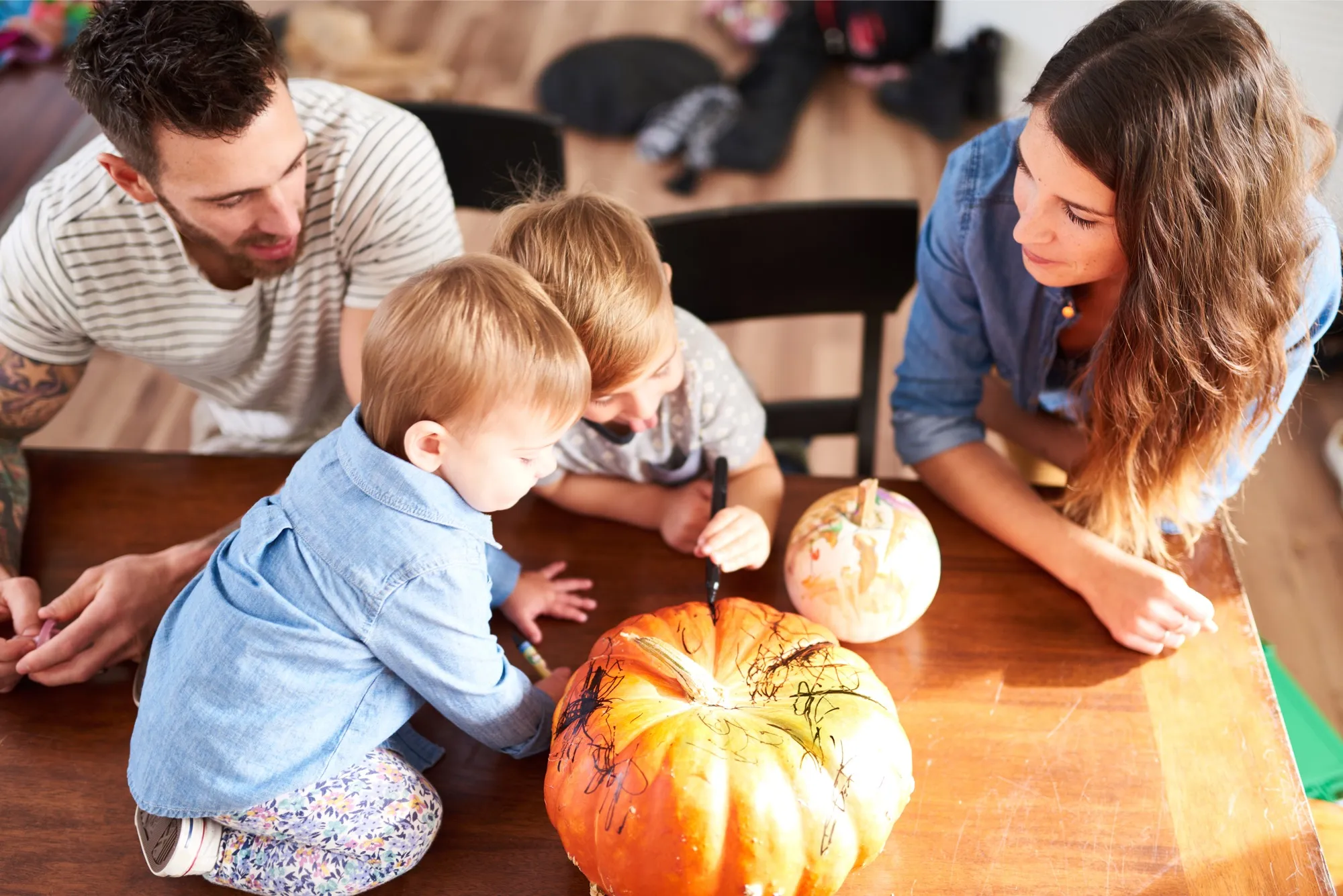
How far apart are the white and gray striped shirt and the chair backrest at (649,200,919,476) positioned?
33 centimetres

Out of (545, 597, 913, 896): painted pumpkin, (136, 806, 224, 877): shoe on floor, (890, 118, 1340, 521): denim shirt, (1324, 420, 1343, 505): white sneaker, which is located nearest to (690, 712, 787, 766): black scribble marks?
(545, 597, 913, 896): painted pumpkin

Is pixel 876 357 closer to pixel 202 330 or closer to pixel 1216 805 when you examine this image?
pixel 1216 805

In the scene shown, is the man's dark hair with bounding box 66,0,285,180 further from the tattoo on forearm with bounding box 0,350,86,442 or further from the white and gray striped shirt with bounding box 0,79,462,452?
the tattoo on forearm with bounding box 0,350,86,442

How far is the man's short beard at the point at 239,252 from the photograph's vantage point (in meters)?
1.21

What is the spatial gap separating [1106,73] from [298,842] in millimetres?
968

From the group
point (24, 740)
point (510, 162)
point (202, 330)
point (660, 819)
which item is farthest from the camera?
point (510, 162)

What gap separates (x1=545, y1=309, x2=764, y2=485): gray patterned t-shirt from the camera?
3.98ft

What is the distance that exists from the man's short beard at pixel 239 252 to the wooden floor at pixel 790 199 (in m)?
0.40

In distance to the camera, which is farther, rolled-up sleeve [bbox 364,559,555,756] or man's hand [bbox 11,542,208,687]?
man's hand [bbox 11,542,208,687]

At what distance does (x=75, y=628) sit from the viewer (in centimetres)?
103

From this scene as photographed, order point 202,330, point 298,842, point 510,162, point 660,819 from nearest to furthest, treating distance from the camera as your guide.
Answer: point 660,819 → point 298,842 → point 202,330 → point 510,162

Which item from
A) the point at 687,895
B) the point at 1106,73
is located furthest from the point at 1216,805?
the point at 1106,73

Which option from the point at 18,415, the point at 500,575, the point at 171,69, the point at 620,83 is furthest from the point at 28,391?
the point at 620,83

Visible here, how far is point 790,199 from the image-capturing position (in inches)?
120
